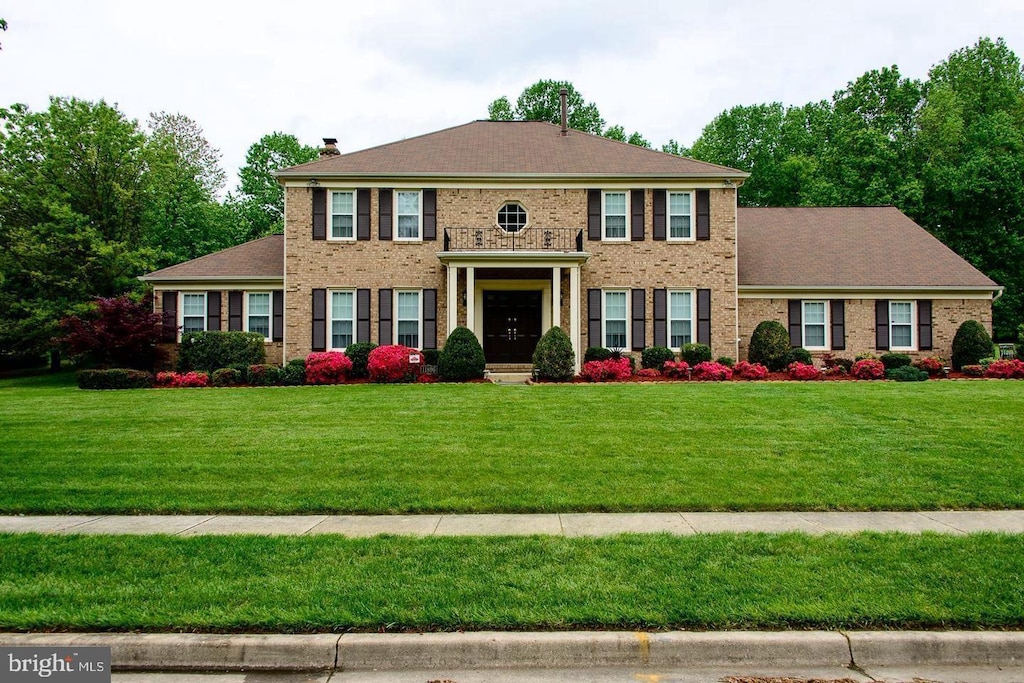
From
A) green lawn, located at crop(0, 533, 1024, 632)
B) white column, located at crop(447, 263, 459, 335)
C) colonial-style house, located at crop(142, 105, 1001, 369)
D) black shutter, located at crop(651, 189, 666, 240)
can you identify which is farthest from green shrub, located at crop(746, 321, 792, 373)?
green lawn, located at crop(0, 533, 1024, 632)

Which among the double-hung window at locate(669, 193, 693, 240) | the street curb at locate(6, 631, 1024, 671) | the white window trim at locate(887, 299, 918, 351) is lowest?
the street curb at locate(6, 631, 1024, 671)

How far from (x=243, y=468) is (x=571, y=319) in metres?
14.5

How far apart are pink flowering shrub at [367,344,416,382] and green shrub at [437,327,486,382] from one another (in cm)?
105

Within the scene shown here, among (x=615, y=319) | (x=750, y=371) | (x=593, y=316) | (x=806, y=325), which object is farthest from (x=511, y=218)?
(x=806, y=325)

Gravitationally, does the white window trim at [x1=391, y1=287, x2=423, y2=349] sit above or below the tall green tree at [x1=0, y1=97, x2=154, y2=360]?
below

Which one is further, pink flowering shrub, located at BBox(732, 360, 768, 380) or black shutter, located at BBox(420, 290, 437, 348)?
black shutter, located at BBox(420, 290, 437, 348)

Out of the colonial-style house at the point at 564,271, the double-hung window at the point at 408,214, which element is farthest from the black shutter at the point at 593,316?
the double-hung window at the point at 408,214

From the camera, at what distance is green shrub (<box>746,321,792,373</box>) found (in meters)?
21.9

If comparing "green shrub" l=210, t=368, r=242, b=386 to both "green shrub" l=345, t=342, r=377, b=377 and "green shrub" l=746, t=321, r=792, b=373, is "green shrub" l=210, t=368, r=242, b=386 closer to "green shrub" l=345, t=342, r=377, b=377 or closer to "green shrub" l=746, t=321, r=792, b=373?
"green shrub" l=345, t=342, r=377, b=377

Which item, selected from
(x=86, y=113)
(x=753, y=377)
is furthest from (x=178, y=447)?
(x=86, y=113)

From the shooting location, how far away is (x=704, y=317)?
906 inches

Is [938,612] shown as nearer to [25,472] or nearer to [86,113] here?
[25,472]

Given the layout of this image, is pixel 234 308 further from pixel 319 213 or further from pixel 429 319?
pixel 429 319

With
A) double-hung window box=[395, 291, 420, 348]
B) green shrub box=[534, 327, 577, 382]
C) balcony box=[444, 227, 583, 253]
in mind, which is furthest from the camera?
double-hung window box=[395, 291, 420, 348]
